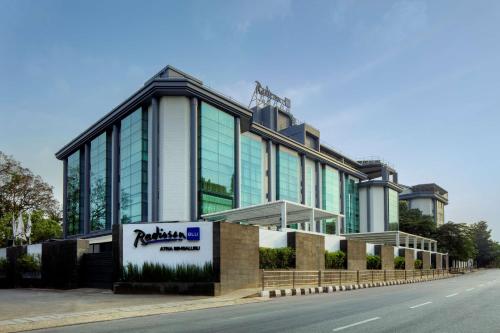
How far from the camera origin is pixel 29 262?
1495 inches

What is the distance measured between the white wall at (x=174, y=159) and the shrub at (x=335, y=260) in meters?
14.4

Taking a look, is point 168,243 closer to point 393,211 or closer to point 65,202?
point 65,202

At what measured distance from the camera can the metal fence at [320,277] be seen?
2747 cm

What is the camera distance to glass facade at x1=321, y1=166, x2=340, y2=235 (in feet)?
249

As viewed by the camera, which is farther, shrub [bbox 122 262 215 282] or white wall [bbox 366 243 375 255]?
white wall [bbox 366 243 375 255]

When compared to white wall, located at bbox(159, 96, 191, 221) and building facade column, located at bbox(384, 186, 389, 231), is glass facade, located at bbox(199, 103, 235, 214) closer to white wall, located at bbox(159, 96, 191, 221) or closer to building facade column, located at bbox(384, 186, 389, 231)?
white wall, located at bbox(159, 96, 191, 221)

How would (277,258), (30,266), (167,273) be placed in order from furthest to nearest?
(30,266) → (277,258) → (167,273)

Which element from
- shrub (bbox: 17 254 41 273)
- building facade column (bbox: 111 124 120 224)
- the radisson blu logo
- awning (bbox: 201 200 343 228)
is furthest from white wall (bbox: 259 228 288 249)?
building facade column (bbox: 111 124 120 224)

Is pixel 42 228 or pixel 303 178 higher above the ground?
pixel 303 178

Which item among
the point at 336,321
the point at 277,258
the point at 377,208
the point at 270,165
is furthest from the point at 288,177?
the point at 336,321

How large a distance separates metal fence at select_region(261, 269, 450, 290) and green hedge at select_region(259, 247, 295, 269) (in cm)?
207

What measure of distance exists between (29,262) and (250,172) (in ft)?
89.1

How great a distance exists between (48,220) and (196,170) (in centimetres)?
3153

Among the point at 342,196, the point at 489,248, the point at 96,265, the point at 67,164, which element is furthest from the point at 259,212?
the point at 489,248
